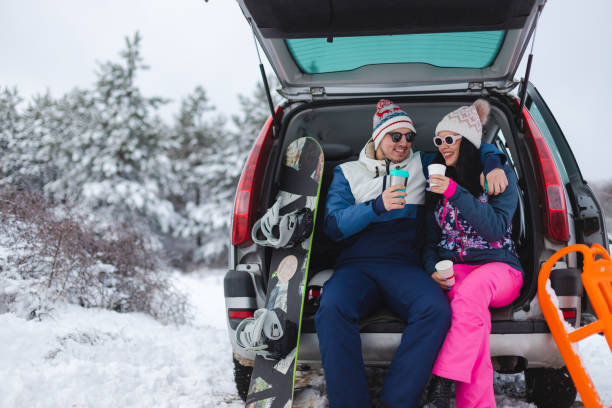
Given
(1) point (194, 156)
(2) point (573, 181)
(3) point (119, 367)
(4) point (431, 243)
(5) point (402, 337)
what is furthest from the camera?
(1) point (194, 156)

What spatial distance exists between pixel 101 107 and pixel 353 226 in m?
17.0

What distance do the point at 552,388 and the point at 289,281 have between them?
152 centimetres

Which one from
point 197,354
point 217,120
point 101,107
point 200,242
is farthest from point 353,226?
point 217,120

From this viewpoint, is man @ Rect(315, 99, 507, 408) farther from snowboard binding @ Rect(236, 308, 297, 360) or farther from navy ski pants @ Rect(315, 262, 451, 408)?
snowboard binding @ Rect(236, 308, 297, 360)

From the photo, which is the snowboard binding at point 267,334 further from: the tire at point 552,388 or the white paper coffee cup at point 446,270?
the tire at point 552,388

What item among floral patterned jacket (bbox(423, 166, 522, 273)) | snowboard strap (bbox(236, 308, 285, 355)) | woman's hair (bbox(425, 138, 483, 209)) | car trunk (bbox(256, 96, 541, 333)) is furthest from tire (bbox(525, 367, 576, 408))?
snowboard strap (bbox(236, 308, 285, 355))

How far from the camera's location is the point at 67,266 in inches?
174

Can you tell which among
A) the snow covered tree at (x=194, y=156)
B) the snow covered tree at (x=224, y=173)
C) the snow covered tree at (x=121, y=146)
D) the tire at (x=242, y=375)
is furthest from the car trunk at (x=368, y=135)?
the snow covered tree at (x=194, y=156)

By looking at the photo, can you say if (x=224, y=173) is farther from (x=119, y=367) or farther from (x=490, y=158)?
(x=490, y=158)

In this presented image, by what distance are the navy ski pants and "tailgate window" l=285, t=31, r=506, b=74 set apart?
142 cm

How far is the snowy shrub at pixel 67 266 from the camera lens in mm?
3939

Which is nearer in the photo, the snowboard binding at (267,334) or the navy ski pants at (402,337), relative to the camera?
the navy ski pants at (402,337)

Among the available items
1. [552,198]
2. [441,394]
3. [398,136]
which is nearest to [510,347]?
[441,394]

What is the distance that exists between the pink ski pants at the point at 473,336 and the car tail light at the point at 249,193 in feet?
3.70
